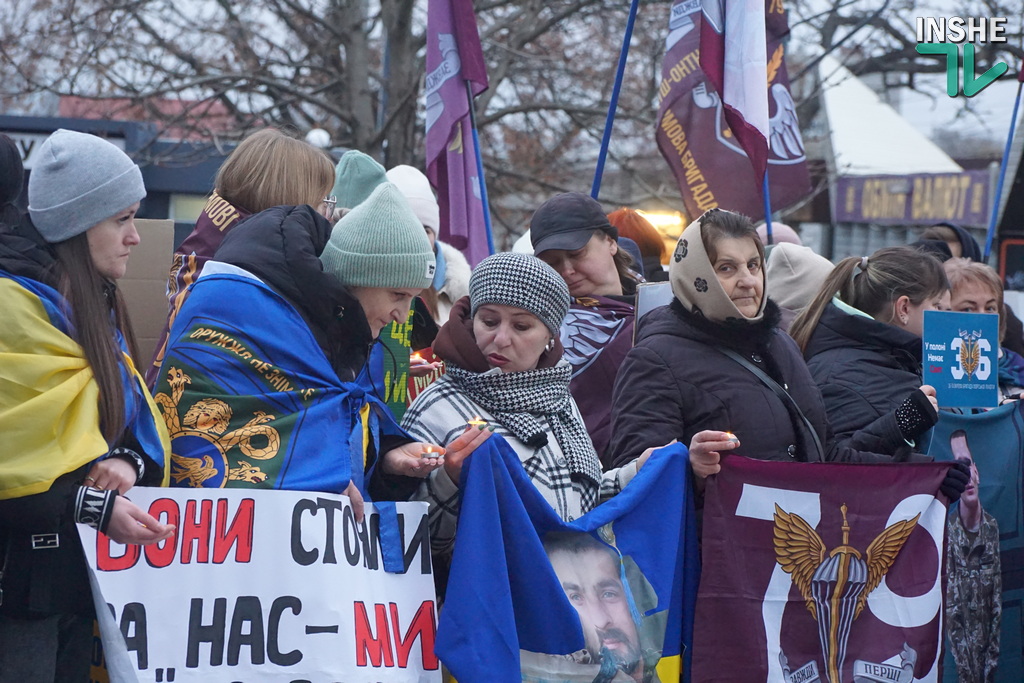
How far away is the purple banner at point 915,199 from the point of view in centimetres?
1906

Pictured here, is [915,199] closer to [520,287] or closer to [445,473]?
[520,287]

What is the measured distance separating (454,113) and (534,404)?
304cm

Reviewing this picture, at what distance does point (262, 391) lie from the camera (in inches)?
119

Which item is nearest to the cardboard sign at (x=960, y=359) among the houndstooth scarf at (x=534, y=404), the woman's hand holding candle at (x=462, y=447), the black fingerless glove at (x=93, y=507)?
the houndstooth scarf at (x=534, y=404)

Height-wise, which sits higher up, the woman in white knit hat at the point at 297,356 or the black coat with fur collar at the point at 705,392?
the woman in white knit hat at the point at 297,356

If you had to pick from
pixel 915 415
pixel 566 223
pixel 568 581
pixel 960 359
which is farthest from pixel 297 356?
pixel 960 359

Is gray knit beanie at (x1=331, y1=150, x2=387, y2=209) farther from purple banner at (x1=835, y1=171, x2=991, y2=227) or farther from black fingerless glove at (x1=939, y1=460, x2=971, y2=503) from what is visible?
purple banner at (x1=835, y1=171, x2=991, y2=227)

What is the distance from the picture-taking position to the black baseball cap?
4523 millimetres

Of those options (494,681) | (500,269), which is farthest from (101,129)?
(494,681)

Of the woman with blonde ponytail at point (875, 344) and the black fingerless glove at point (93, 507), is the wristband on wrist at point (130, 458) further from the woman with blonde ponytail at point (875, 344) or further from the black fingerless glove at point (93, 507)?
the woman with blonde ponytail at point (875, 344)

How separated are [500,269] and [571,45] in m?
10.3

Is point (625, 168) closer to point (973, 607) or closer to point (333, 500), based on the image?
point (973, 607)

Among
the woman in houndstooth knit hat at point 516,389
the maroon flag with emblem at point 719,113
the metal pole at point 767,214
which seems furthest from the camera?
the metal pole at point 767,214

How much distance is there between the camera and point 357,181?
4.94 meters
